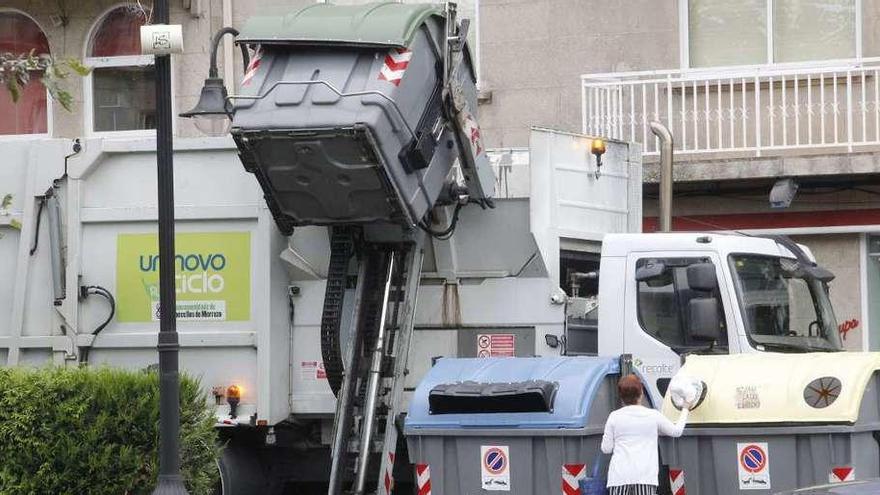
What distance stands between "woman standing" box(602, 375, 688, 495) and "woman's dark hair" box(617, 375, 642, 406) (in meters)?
0.06

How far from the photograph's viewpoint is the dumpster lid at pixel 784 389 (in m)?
8.58

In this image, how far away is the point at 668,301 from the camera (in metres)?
10.4

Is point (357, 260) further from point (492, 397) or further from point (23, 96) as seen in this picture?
point (23, 96)

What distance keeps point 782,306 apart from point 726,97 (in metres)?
5.56

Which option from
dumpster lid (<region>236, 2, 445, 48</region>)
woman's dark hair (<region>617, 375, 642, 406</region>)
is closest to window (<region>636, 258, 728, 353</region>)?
woman's dark hair (<region>617, 375, 642, 406</region>)

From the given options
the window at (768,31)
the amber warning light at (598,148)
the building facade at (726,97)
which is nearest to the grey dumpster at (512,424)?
the amber warning light at (598,148)

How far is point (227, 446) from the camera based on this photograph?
11.2m

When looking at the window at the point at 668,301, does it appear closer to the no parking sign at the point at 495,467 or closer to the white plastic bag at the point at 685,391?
the white plastic bag at the point at 685,391

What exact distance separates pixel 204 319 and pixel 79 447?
158 centimetres

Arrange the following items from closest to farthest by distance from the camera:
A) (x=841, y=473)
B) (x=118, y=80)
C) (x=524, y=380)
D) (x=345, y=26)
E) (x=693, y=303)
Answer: (x=841, y=473) < (x=524, y=380) < (x=693, y=303) < (x=345, y=26) < (x=118, y=80)

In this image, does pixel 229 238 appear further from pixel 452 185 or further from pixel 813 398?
pixel 813 398

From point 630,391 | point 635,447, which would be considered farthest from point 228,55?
point 635,447

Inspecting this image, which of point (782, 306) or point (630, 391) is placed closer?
point (630, 391)

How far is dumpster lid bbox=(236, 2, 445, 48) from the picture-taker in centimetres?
1002
